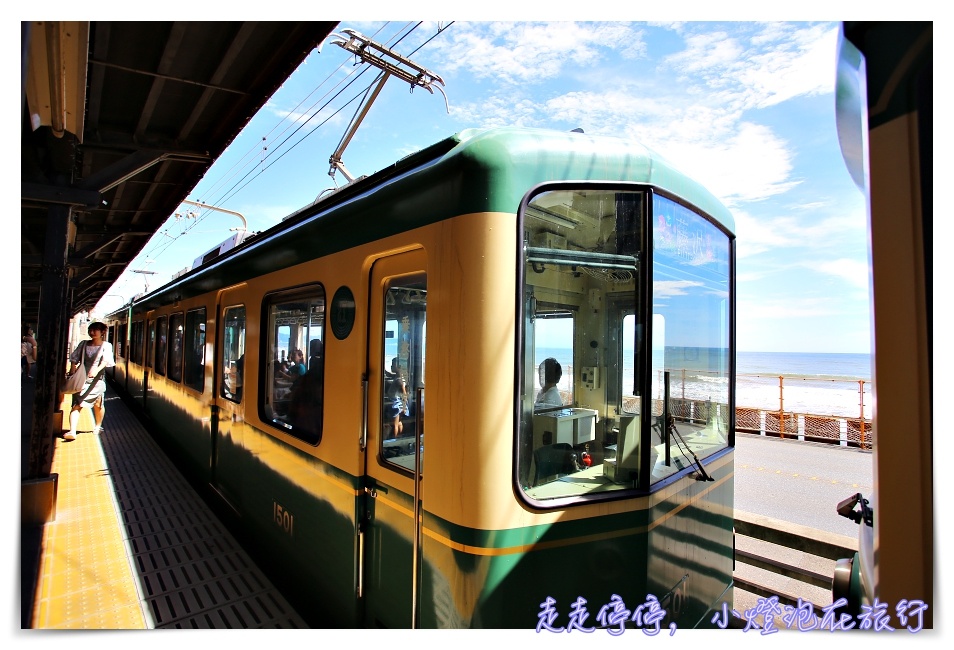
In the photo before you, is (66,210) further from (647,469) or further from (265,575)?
(647,469)

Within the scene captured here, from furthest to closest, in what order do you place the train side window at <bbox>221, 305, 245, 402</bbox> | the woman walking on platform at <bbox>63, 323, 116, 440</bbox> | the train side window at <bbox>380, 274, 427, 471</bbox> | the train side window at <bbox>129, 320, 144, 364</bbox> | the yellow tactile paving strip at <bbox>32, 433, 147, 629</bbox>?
the train side window at <bbox>129, 320, 144, 364</bbox>, the woman walking on platform at <bbox>63, 323, 116, 440</bbox>, the train side window at <bbox>221, 305, 245, 402</bbox>, the yellow tactile paving strip at <bbox>32, 433, 147, 629</bbox>, the train side window at <bbox>380, 274, 427, 471</bbox>

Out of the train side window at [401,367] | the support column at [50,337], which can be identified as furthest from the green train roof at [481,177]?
the support column at [50,337]

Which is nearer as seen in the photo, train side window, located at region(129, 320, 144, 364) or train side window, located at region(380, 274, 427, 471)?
train side window, located at region(380, 274, 427, 471)

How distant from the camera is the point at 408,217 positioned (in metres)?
2.29

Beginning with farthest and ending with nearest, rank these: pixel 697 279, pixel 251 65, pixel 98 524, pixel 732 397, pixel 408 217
Answer: pixel 98 524, pixel 251 65, pixel 732 397, pixel 697 279, pixel 408 217

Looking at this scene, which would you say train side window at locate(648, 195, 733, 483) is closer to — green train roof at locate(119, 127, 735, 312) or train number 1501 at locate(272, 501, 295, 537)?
green train roof at locate(119, 127, 735, 312)

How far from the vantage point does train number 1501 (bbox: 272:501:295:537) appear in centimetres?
340

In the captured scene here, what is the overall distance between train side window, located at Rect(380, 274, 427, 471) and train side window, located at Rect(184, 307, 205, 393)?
144 inches

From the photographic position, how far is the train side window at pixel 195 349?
5625mm

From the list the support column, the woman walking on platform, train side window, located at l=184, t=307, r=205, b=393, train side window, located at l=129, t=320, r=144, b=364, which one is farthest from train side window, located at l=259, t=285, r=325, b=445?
train side window, located at l=129, t=320, r=144, b=364

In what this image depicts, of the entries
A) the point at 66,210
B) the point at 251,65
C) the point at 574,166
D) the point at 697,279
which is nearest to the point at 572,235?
the point at 574,166

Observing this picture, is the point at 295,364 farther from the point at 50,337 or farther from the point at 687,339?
the point at 50,337

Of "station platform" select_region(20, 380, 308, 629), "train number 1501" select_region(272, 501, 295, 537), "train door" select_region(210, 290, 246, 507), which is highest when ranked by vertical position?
"train door" select_region(210, 290, 246, 507)

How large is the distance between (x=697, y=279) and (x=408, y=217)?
154cm
